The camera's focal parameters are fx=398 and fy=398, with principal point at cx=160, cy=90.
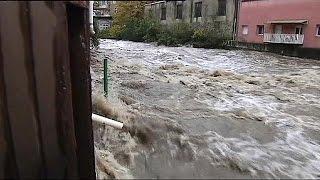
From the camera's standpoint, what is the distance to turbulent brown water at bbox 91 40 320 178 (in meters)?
4.52

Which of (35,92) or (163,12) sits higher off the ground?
(163,12)

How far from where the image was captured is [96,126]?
512cm

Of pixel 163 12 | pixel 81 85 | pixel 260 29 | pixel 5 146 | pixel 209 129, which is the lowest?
pixel 209 129

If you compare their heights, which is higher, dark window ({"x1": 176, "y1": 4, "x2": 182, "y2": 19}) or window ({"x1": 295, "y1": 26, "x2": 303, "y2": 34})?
dark window ({"x1": 176, "y1": 4, "x2": 182, "y2": 19})

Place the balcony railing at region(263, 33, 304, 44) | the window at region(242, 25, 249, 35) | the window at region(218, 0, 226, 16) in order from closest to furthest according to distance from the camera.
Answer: the balcony railing at region(263, 33, 304, 44) < the window at region(242, 25, 249, 35) < the window at region(218, 0, 226, 16)

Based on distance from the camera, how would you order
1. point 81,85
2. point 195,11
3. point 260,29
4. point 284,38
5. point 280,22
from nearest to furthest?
point 81,85
point 284,38
point 280,22
point 260,29
point 195,11

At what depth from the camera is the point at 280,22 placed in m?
23.2

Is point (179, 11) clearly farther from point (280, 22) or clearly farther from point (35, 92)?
point (35, 92)

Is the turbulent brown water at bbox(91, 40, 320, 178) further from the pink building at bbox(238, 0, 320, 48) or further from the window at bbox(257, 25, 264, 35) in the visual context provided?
the window at bbox(257, 25, 264, 35)

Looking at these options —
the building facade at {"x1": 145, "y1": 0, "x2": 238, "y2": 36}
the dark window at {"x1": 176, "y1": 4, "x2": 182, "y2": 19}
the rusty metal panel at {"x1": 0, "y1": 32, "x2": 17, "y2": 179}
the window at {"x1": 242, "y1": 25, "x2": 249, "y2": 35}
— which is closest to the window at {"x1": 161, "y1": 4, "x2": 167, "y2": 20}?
the building facade at {"x1": 145, "y1": 0, "x2": 238, "y2": 36}

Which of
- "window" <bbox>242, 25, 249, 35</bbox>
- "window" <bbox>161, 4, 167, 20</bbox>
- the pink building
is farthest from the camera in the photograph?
"window" <bbox>161, 4, 167, 20</bbox>

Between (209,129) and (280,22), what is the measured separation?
60.9 ft

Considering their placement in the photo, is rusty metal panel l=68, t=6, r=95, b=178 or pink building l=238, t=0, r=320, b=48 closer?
rusty metal panel l=68, t=6, r=95, b=178

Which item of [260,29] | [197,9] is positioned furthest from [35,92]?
[197,9]
